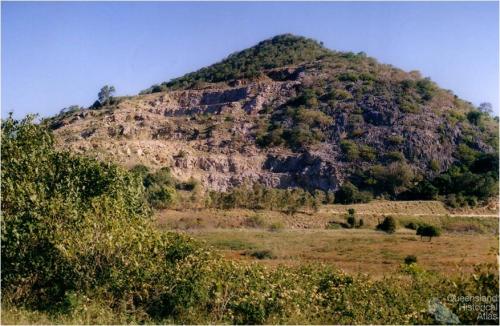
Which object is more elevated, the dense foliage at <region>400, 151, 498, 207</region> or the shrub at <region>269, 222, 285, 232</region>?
the dense foliage at <region>400, 151, 498, 207</region>

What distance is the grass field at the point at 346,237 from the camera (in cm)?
2538

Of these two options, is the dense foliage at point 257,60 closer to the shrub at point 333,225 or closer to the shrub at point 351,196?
the shrub at point 351,196

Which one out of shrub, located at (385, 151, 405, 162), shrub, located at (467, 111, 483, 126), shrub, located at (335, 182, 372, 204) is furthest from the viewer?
shrub, located at (467, 111, 483, 126)

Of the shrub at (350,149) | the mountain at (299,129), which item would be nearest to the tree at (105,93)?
the mountain at (299,129)

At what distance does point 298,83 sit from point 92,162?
82.0m

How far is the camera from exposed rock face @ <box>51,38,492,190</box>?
66.7 m

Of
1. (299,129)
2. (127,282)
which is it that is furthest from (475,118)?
(127,282)

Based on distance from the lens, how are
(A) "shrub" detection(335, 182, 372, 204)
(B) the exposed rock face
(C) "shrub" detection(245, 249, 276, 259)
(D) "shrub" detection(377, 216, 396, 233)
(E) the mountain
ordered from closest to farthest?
(C) "shrub" detection(245, 249, 276, 259) → (D) "shrub" detection(377, 216, 396, 233) → (A) "shrub" detection(335, 182, 372, 204) → (E) the mountain → (B) the exposed rock face

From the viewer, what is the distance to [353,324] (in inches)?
360

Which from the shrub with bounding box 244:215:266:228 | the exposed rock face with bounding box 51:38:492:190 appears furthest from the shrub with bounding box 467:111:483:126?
the shrub with bounding box 244:215:266:228

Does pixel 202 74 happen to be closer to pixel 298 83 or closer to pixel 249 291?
pixel 298 83

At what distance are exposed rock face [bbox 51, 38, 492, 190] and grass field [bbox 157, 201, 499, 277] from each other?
1444cm

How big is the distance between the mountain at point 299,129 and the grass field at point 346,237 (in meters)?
12.5

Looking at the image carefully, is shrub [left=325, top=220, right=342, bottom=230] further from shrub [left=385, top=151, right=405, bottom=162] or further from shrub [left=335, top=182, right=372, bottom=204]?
shrub [left=385, top=151, right=405, bottom=162]
